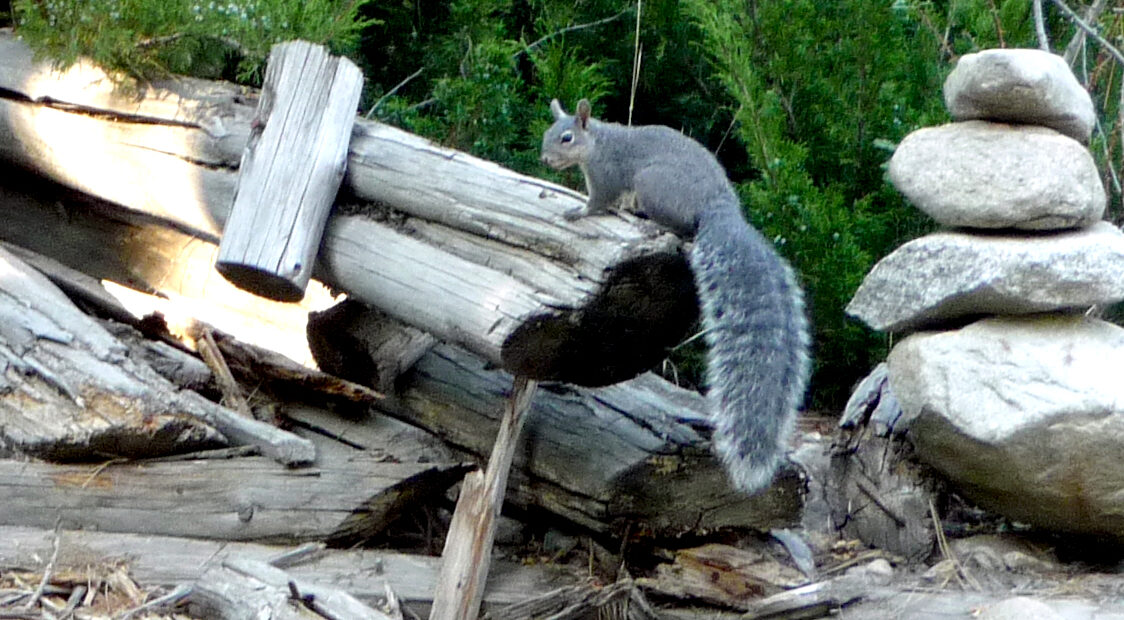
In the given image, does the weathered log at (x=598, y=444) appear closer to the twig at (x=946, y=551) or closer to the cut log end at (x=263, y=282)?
the cut log end at (x=263, y=282)

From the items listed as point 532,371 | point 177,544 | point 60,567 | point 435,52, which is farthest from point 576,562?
point 435,52

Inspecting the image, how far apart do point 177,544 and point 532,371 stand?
120 centimetres

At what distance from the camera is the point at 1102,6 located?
5.51 m

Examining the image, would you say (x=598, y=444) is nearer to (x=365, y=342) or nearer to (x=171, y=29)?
(x=365, y=342)

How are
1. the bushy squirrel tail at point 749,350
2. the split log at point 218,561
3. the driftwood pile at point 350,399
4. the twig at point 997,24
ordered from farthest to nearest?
the twig at point 997,24 < the split log at point 218,561 < the driftwood pile at point 350,399 < the bushy squirrel tail at point 749,350

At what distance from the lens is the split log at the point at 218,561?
3.70 metres

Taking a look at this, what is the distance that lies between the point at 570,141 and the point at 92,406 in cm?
176

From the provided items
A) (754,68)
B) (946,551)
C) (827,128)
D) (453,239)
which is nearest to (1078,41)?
(827,128)

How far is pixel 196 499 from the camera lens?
393cm

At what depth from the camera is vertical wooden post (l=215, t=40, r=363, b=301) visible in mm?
3953

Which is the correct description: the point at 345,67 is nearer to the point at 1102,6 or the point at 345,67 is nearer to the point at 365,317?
the point at 365,317

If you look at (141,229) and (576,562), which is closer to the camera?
(576,562)

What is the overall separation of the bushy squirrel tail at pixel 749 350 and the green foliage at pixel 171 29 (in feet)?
6.78

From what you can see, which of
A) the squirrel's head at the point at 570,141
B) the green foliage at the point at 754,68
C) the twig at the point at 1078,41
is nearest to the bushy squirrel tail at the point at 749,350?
the squirrel's head at the point at 570,141
